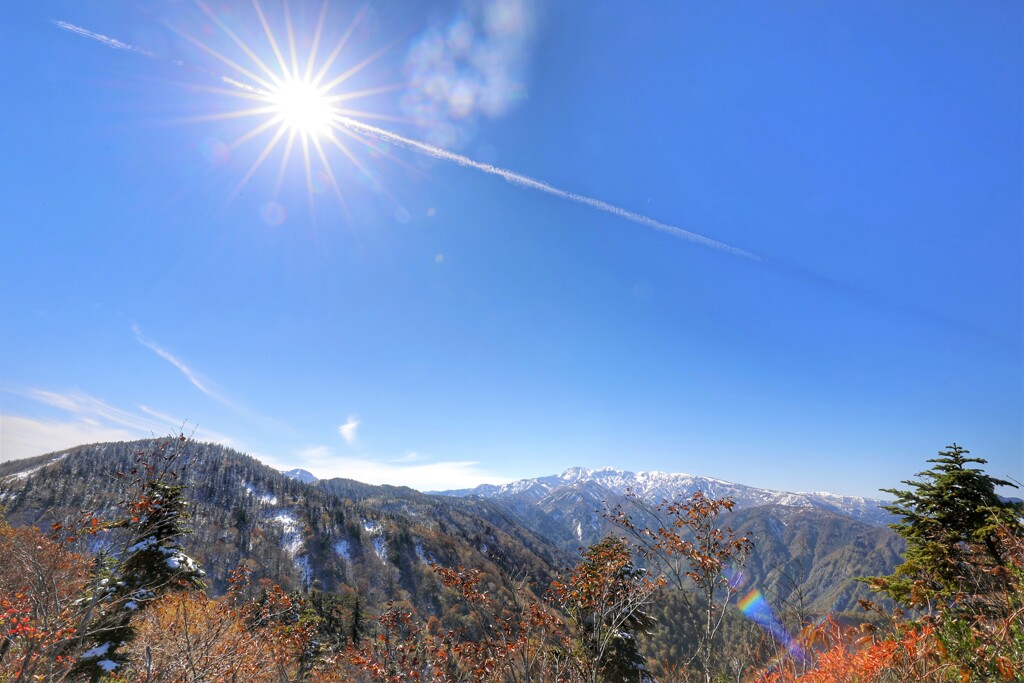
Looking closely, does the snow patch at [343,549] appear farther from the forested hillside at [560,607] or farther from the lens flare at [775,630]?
the lens flare at [775,630]

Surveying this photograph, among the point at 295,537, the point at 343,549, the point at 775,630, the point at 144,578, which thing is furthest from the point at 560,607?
the point at 295,537

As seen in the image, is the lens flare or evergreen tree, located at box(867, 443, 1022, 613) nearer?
the lens flare

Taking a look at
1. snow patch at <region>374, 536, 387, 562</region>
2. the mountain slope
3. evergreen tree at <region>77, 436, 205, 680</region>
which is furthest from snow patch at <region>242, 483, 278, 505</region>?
evergreen tree at <region>77, 436, 205, 680</region>

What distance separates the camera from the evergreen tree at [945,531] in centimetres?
1417

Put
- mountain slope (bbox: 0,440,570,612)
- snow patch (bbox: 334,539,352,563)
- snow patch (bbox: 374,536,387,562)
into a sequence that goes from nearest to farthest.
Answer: mountain slope (bbox: 0,440,570,612), snow patch (bbox: 334,539,352,563), snow patch (bbox: 374,536,387,562)

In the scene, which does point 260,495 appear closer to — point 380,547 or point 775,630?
point 380,547

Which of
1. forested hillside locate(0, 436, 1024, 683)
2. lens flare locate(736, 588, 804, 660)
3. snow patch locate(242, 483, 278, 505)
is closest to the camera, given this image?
forested hillside locate(0, 436, 1024, 683)

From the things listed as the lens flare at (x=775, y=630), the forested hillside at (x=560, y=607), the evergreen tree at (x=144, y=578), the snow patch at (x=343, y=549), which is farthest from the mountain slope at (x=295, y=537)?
the lens flare at (x=775, y=630)

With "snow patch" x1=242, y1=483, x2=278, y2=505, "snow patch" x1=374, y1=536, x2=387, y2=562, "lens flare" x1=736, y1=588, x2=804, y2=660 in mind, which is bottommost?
"snow patch" x1=374, y1=536, x2=387, y2=562

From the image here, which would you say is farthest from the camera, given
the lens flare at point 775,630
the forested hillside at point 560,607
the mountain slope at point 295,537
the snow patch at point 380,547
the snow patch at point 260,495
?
the snow patch at point 260,495

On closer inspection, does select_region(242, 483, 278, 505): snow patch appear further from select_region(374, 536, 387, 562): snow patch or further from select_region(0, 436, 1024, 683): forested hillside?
select_region(0, 436, 1024, 683): forested hillside

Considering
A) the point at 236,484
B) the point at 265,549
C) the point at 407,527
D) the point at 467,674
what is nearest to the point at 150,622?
the point at 467,674

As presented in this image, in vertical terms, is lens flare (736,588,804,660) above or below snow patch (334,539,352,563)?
above

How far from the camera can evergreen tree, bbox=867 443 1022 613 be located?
14172 mm
